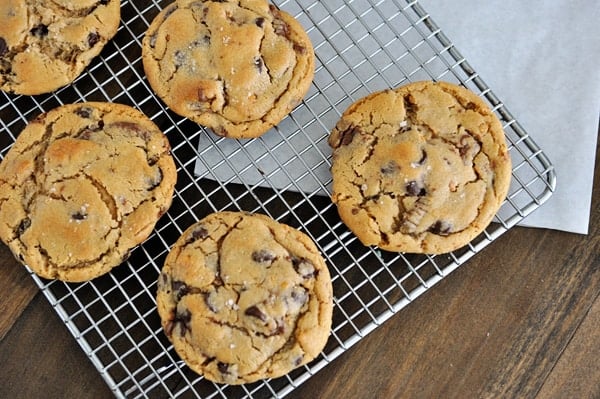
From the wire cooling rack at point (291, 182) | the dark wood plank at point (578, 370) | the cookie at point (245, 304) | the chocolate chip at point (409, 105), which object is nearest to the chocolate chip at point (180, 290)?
the cookie at point (245, 304)

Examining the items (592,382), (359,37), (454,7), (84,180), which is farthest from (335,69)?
(592,382)

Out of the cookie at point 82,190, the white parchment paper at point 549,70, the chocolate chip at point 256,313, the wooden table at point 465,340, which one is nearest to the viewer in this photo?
the chocolate chip at point 256,313

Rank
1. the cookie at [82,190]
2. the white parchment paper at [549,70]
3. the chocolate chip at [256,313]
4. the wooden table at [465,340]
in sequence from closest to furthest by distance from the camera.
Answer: the chocolate chip at [256,313], the cookie at [82,190], the wooden table at [465,340], the white parchment paper at [549,70]


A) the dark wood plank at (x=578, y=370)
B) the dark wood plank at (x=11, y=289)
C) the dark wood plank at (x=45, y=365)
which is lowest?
the dark wood plank at (x=578, y=370)

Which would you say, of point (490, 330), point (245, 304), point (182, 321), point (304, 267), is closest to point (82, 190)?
point (182, 321)

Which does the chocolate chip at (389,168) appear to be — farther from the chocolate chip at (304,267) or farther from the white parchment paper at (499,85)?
the chocolate chip at (304,267)

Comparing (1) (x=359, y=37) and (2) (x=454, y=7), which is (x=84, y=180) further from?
(2) (x=454, y=7)

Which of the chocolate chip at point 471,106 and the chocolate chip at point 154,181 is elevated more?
the chocolate chip at point 471,106
